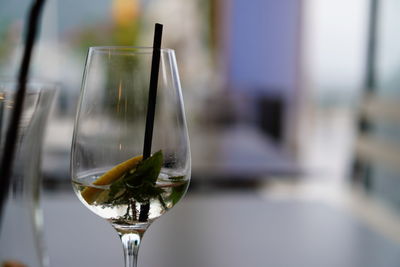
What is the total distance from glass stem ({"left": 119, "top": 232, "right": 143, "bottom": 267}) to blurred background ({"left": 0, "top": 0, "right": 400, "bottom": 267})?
178mm

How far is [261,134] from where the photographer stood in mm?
2951

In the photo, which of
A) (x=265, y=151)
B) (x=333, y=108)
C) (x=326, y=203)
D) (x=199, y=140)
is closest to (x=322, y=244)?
(x=326, y=203)

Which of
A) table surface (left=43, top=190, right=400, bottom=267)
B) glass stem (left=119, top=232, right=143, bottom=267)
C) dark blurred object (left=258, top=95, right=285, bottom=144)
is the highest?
glass stem (left=119, top=232, right=143, bottom=267)

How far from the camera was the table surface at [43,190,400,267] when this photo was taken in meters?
0.68

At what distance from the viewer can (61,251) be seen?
71 centimetres

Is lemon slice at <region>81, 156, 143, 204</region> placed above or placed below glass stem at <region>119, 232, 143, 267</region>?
above

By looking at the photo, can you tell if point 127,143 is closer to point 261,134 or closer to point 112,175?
point 112,175

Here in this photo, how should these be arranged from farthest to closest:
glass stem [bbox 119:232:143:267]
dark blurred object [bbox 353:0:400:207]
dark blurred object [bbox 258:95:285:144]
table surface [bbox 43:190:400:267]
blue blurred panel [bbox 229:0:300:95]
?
blue blurred panel [bbox 229:0:300:95], dark blurred object [bbox 258:95:285:144], dark blurred object [bbox 353:0:400:207], table surface [bbox 43:190:400:267], glass stem [bbox 119:232:143:267]

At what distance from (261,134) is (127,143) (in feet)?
8.42

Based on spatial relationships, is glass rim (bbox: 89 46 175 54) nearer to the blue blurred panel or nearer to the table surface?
the table surface

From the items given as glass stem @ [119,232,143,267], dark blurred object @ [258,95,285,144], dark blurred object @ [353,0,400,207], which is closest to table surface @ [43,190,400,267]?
glass stem @ [119,232,143,267]

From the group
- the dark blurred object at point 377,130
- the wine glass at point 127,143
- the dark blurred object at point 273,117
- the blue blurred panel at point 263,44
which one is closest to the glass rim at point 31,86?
the wine glass at point 127,143

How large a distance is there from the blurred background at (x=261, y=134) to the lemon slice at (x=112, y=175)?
150 mm

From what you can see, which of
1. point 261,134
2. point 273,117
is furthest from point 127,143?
point 273,117
